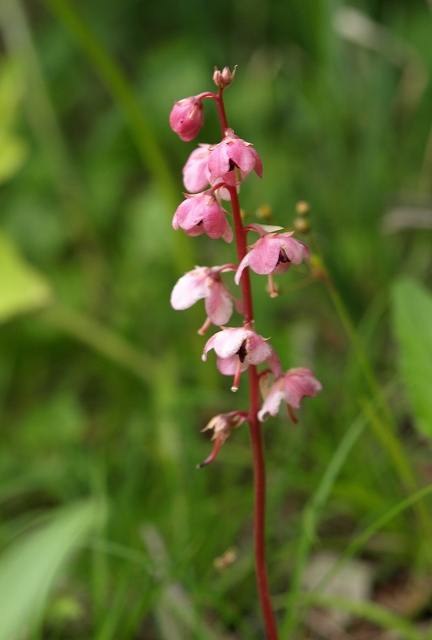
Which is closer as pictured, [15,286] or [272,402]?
[272,402]

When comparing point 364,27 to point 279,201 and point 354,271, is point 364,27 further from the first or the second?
point 354,271

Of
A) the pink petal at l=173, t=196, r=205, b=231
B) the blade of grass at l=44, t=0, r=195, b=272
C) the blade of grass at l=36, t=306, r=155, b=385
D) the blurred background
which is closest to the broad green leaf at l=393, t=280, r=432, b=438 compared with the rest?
the blurred background

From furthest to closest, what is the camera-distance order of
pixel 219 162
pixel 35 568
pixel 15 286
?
A: pixel 15 286
pixel 35 568
pixel 219 162

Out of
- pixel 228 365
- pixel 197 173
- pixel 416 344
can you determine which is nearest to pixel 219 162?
pixel 197 173

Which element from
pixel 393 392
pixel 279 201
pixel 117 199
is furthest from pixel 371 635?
pixel 117 199

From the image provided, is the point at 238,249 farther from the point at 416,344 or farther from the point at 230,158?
the point at 416,344

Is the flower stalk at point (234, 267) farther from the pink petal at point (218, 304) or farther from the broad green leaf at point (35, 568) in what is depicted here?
the broad green leaf at point (35, 568)

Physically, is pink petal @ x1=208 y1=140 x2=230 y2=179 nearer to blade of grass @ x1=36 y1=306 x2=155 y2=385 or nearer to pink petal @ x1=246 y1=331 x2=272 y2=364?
pink petal @ x1=246 y1=331 x2=272 y2=364
